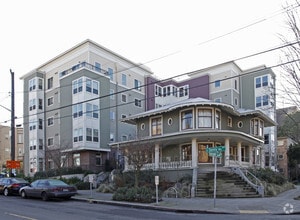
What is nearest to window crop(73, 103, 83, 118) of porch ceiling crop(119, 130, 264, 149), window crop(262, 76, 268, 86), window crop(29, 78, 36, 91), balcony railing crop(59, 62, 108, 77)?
balcony railing crop(59, 62, 108, 77)

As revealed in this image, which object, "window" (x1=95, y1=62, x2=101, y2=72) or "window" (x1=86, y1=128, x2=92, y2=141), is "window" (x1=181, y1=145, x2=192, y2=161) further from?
"window" (x1=95, y1=62, x2=101, y2=72)

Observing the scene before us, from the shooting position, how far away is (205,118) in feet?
102

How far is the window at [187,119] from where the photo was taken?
3122 centimetres

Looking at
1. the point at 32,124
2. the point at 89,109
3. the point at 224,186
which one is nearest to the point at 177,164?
the point at 224,186

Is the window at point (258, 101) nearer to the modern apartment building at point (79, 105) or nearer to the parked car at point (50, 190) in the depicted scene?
the modern apartment building at point (79, 105)

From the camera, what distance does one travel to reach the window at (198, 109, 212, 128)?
3094cm

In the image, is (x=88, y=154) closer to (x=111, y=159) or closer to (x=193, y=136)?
(x=111, y=159)

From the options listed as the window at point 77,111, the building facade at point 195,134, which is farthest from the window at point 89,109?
the building facade at point 195,134

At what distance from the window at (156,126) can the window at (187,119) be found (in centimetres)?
290

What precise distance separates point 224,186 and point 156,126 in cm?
1082

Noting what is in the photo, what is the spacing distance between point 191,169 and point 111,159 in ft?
61.2

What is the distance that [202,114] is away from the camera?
31.1 m

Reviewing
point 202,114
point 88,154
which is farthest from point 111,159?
point 202,114

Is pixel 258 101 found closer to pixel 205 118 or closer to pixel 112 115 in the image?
pixel 112 115
